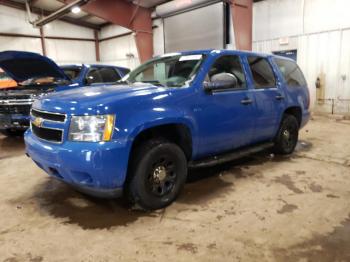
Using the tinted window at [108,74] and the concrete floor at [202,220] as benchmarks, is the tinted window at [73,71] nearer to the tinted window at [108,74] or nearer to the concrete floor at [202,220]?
the tinted window at [108,74]

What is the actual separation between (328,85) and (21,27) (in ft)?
47.1

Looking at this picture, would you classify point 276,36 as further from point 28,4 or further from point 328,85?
point 28,4

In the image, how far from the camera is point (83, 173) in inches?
95.6

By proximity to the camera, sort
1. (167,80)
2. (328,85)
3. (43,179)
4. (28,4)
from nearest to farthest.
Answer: (167,80), (43,179), (328,85), (28,4)

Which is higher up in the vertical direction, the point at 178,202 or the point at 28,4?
the point at 28,4

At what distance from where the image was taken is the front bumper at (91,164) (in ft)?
7.75

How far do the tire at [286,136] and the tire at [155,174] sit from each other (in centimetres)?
203

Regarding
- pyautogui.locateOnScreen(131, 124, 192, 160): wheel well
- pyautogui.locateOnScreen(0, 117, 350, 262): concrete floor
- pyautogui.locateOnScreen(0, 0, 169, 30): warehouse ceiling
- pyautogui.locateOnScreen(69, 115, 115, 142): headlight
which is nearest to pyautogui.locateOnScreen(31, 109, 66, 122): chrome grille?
pyautogui.locateOnScreen(69, 115, 115, 142): headlight

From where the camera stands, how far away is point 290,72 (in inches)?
180

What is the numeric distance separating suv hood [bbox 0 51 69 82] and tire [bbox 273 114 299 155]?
4.27 m

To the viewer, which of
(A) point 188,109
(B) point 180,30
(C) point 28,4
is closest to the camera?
(A) point 188,109

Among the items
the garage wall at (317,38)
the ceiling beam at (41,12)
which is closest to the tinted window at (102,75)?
the garage wall at (317,38)

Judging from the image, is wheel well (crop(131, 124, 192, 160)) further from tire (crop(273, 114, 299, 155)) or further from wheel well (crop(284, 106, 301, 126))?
wheel well (crop(284, 106, 301, 126))

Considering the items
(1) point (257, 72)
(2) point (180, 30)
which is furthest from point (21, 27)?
(1) point (257, 72)
